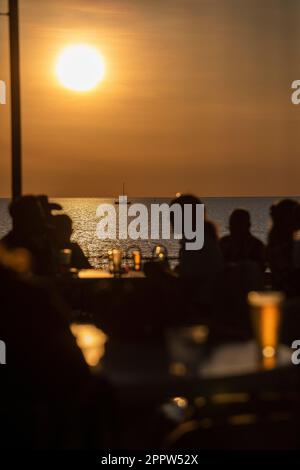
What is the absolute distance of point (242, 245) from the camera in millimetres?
6129

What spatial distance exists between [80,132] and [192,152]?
330 inches

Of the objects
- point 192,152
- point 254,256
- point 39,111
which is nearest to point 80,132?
point 192,152

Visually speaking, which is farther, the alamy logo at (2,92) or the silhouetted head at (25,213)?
the alamy logo at (2,92)

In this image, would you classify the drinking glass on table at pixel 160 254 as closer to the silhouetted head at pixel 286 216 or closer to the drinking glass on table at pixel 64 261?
the drinking glass on table at pixel 64 261

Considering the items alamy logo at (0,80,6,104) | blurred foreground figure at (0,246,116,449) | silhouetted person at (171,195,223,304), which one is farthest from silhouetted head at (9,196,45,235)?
alamy logo at (0,80,6,104)

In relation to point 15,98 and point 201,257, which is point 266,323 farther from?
point 15,98

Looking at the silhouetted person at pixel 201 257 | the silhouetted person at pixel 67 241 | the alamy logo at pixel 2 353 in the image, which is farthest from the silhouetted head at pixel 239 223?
the alamy logo at pixel 2 353

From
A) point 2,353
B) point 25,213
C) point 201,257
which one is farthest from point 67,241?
point 2,353

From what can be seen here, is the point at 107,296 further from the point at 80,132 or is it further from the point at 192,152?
the point at 192,152

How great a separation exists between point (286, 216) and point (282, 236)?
148mm

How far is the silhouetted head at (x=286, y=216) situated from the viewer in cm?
551

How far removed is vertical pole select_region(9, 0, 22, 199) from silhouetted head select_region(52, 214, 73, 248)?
0.75m

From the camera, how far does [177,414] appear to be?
228 centimetres

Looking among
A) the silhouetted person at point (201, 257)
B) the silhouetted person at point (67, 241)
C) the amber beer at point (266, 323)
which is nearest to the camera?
the amber beer at point (266, 323)
